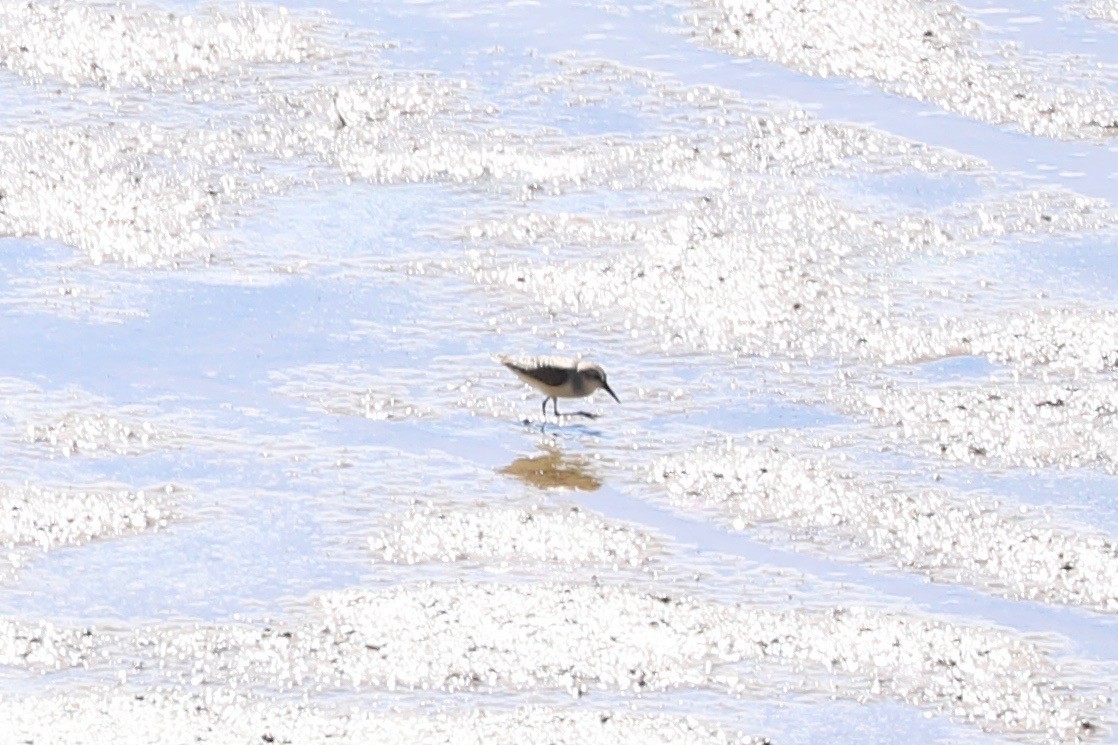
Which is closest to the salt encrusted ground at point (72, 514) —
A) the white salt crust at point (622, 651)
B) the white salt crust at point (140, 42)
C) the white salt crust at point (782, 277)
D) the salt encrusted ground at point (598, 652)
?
the salt encrusted ground at point (598, 652)

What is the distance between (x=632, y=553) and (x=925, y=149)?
15.0 feet

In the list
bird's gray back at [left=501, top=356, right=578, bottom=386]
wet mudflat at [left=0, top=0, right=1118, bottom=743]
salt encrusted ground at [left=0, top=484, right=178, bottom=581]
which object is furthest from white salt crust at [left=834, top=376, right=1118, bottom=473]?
salt encrusted ground at [left=0, top=484, right=178, bottom=581]

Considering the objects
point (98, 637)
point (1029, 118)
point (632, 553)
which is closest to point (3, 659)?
point (98, 637)

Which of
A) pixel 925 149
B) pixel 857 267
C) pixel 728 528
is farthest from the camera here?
pixel 925 149

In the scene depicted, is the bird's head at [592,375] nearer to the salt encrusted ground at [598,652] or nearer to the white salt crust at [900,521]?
the white salt crust at [900,521]

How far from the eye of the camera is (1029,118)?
13.3 meters

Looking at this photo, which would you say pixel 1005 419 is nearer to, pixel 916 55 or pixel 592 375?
pixel 592 375

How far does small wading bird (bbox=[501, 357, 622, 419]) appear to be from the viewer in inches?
405

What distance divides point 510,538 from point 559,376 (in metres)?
1.18

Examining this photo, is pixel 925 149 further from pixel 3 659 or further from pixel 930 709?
pixel 3 659

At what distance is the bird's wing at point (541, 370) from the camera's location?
10.3 meters

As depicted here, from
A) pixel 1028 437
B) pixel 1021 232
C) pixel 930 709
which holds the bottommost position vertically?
pixel 930 709

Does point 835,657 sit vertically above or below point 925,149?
below

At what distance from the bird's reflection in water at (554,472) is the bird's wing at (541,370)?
1.10 ft
